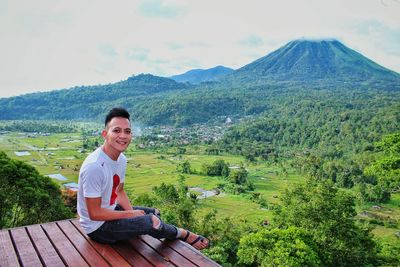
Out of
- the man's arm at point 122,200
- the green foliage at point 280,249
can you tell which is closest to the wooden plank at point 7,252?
the man's arm at point 122,200

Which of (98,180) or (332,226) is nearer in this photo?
(98,180)

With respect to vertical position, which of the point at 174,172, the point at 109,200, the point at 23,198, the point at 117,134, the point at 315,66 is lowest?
the point at 174,172

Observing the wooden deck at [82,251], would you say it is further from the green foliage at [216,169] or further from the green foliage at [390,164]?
the green foliage at [216,169]

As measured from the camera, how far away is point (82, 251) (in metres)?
2.60

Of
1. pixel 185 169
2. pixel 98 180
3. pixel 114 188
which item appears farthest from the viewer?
pixel 185 169

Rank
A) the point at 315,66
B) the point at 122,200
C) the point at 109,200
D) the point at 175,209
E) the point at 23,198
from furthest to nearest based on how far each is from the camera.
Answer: the point at 315,66 < the point at 175,209 < the point at 23,198 < the point at 122,200 < the point at 109,200

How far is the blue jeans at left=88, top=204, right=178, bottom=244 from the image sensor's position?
9.05 ft

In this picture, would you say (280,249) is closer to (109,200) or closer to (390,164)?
(390,164)

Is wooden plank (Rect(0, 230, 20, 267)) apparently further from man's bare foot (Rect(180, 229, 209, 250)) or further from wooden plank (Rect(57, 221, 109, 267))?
Answer: man's bare foot (Rect(180, 229, 209, 250))

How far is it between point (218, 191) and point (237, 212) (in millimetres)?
7106

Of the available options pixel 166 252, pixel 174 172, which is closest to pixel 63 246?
pixel 166 252

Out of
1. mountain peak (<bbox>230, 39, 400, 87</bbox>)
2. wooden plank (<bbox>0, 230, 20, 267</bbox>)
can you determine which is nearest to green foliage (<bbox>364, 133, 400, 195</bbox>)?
wooden plank (<bbox>0, 230, 20, 267</bbox>)

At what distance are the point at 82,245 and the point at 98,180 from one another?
56cm

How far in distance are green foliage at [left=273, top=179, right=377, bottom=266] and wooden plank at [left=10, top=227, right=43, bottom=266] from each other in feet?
30.6
